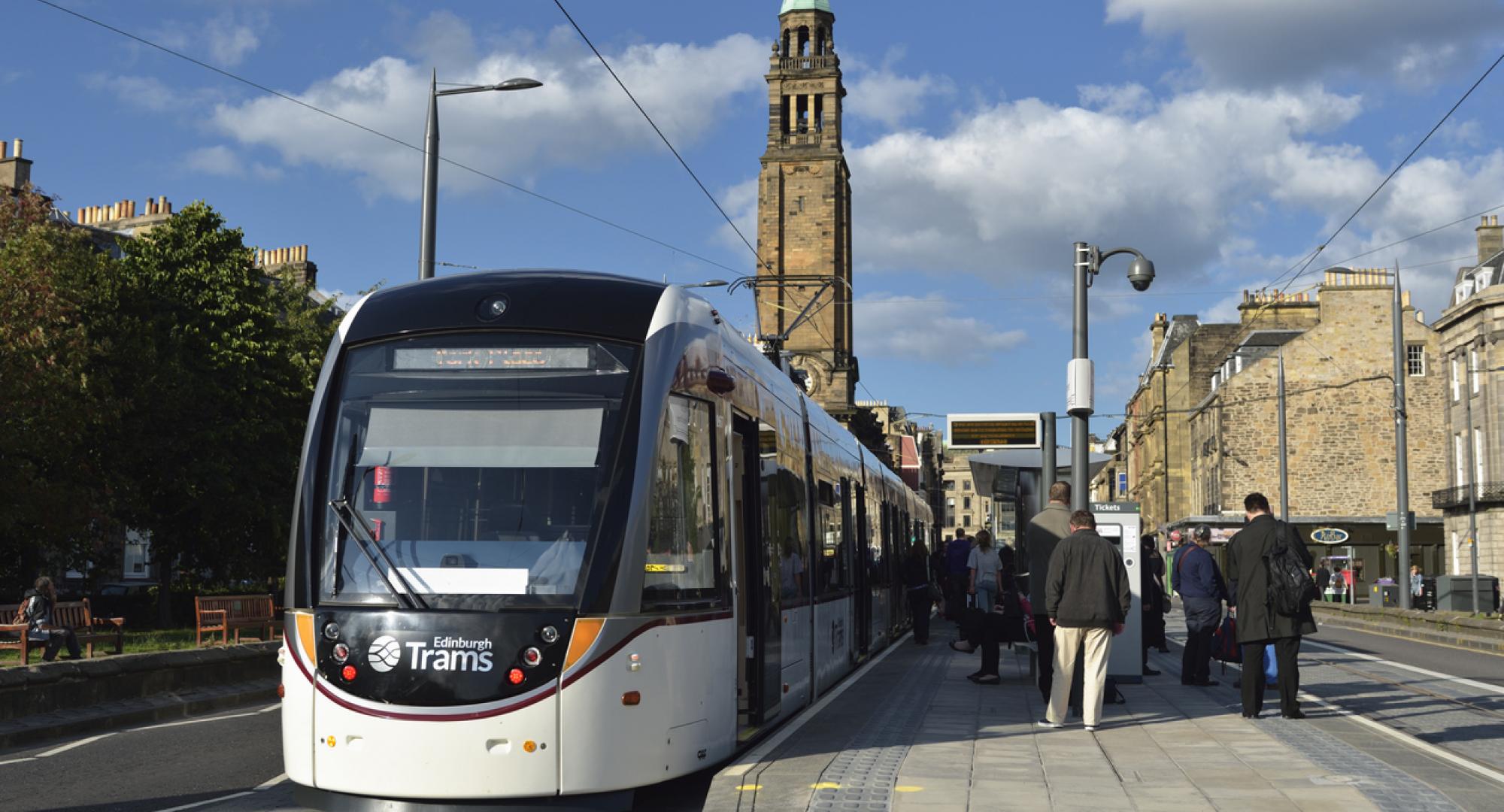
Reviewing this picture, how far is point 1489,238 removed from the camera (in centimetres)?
6034

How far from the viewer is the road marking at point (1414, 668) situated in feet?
56.5

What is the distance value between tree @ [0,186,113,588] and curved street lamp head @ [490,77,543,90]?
9.79m

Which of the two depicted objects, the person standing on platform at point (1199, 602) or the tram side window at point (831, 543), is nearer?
the tram side window at point (831, 543)

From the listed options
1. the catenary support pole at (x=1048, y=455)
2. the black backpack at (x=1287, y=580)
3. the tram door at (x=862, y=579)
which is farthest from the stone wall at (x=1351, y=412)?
the black backpack at (x=1287, y=580)

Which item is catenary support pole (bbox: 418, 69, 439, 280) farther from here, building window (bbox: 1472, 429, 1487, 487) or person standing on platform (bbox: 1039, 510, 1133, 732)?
building window (bbox: 1472, 429, 1487, 487)

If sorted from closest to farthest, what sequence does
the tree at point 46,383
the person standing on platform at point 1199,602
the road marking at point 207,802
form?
the road marking at point 207,802
the person standing on platform at point 1199,602
the tree at point 46,383

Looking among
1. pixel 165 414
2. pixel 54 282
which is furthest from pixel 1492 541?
pixel 54 282

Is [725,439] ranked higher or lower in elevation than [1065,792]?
higher

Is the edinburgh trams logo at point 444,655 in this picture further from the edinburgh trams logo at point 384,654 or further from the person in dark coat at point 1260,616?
the person in dark coat at point 1260,616

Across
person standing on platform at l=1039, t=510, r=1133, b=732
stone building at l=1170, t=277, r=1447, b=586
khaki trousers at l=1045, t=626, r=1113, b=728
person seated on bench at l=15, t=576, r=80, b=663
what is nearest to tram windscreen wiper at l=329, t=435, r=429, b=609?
person standing on platform at l=1039, t=510, r=1133, b=732

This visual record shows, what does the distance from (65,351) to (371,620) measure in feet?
68.1

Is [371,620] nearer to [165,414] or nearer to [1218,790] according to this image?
[1218,790]

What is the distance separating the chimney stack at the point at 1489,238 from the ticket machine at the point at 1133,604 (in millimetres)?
49946

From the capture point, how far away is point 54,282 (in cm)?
2667
